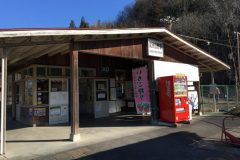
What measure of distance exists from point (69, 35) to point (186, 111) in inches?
249

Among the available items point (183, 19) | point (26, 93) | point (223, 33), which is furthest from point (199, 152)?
point (183, 19)

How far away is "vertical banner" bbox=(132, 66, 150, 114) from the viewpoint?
→ 13.9m

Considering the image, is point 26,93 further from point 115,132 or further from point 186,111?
point 186,111

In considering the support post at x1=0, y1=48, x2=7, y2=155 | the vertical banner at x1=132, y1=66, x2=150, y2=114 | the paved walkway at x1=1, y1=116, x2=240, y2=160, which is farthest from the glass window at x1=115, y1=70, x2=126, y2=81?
the support post at x1=0, y1=48, x2=7, y2=155

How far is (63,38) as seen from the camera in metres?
10.3

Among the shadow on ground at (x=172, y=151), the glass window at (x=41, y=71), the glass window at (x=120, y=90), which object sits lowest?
the shadow on ground at (x=172, y=151)

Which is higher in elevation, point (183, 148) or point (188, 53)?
point (188, 53)

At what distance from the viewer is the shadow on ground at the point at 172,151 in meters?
7.89

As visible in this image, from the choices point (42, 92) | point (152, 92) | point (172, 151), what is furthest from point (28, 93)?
point (172, 151)

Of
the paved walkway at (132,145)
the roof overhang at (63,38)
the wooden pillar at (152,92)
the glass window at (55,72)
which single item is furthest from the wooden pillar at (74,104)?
the wooden pillar at (152,92)

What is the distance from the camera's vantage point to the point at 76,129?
9.91m

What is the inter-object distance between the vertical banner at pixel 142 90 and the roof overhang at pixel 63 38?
1.93 metres

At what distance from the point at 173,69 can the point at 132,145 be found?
681cm

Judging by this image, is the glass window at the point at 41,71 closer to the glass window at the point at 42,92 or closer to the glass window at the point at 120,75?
the glass window at the point at 42,92
